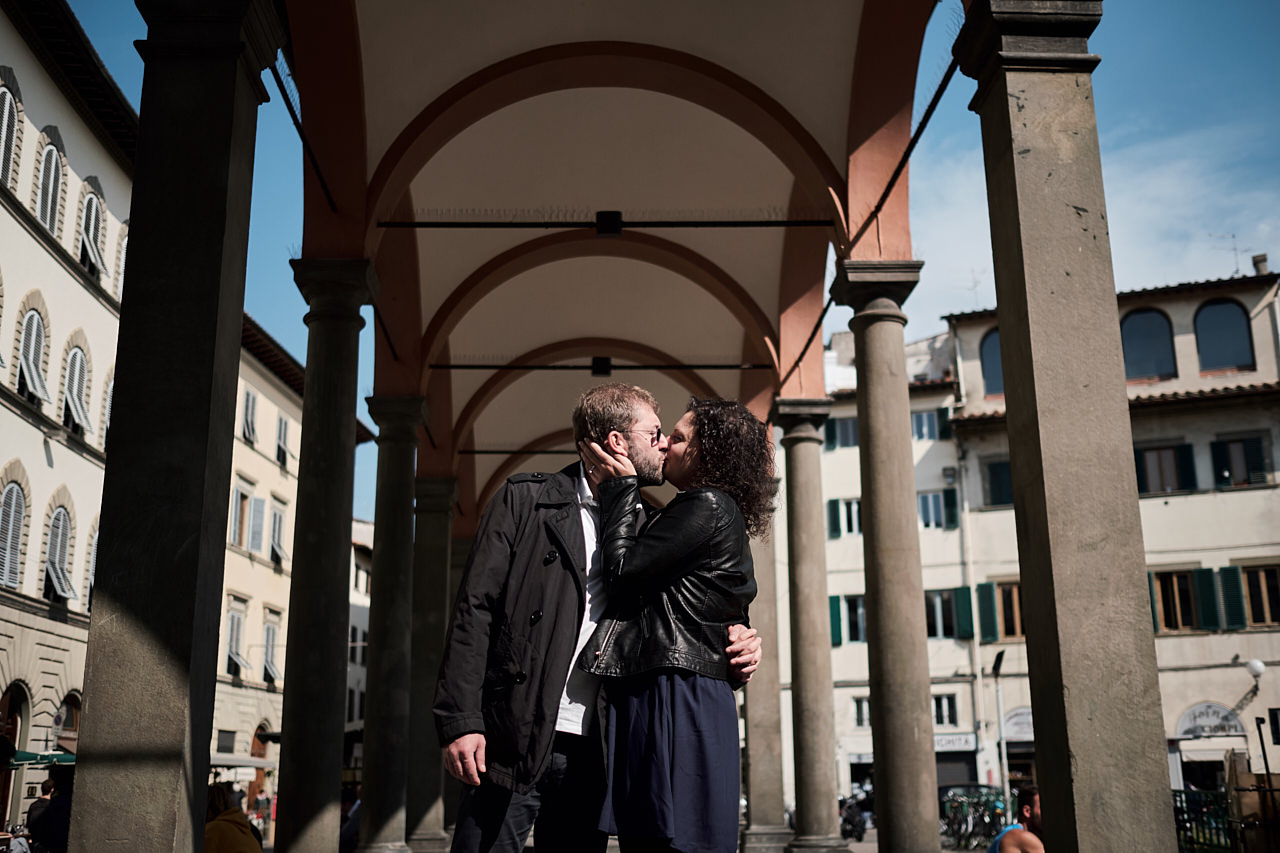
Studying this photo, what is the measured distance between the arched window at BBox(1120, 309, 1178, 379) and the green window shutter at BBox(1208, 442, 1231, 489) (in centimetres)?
209

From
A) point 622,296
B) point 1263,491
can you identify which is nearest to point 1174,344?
point 1263,491

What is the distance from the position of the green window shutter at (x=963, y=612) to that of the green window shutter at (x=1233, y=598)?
227 inches

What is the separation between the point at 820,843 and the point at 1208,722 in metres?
21.0

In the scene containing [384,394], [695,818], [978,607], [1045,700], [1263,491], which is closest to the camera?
[695,818]

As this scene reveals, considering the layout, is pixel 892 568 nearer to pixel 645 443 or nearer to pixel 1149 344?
pixel 645 443

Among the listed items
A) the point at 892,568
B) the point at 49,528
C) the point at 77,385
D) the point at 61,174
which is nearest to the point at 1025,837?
the point at 892,568

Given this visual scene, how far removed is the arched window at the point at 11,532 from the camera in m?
17.8

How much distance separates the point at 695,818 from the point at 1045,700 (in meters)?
2.23

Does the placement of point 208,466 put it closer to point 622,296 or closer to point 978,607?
point 622,296

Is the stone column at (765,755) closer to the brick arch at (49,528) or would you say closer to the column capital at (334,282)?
the column capital at (334,282)

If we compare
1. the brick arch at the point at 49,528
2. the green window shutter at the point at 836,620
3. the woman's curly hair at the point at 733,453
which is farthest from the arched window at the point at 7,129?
the green window shutter at the point at 836,620

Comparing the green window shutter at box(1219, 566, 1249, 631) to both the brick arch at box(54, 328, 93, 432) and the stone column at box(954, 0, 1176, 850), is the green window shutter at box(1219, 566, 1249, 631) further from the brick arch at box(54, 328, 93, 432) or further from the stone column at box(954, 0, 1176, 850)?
the stone column at box(954, 0, 1176, 850)

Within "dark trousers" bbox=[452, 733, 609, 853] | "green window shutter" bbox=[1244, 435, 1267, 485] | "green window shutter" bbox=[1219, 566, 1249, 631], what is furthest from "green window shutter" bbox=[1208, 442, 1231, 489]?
"dark trousers" bbox=[452, 733, 609, 853]

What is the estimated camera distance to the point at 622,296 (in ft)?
54.0
